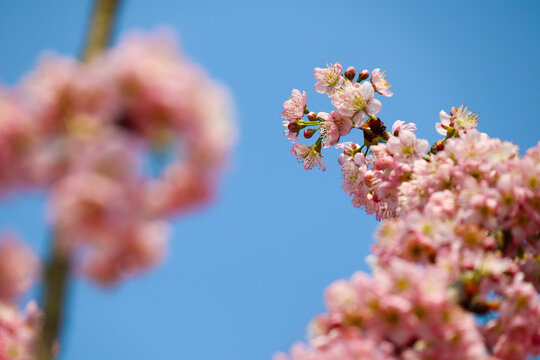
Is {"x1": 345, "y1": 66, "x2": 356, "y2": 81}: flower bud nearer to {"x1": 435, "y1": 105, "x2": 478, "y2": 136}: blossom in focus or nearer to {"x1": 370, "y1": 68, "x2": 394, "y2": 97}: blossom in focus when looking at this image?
{"x1": 370, "y1": 68, "x2": 394, "y2": 97}: blossom in focus

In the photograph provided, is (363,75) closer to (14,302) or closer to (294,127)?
(294,127)

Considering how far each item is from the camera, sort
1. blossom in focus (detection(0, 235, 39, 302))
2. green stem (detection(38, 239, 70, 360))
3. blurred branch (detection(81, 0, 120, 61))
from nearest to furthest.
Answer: green stem (detection(38, 239, 70, 360))
blossom in focus (detection(0, 235, 39, 302))
blurred branch (detection(81, 0, 120, 61))

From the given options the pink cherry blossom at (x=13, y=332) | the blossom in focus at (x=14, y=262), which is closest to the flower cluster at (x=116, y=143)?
the blossom in focus at (x=14, y=262)

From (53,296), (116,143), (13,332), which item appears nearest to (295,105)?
(13,332)

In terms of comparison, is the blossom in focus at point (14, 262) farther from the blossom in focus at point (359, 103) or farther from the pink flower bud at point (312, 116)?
the pink flower bud at point (312, 116)

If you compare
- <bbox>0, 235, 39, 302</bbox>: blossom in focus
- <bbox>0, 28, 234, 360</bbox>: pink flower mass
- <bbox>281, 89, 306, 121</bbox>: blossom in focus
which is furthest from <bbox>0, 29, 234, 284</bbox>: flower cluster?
<bbox>281, 89, 306, 121</bbox>: blossom in focus

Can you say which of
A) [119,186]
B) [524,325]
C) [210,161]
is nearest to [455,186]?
[524,325]

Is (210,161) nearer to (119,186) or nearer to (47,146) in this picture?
(119,186)
